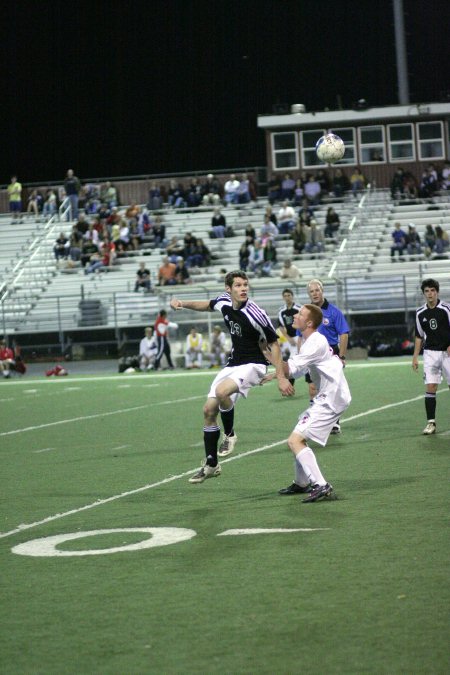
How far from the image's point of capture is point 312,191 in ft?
130

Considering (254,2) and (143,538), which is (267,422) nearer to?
(143,538)

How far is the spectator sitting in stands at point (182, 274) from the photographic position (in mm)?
34297

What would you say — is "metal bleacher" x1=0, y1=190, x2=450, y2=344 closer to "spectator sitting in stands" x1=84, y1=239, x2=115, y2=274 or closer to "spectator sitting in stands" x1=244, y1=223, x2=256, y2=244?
"spectator sitting in stands" x1=84, y1=239, x2=115, y2=274

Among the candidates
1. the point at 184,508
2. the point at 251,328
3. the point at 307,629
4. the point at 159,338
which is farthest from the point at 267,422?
the point at 159,338

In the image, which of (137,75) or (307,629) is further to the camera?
(137,75)

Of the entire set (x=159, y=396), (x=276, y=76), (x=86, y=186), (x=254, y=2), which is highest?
(x=254, y=2)

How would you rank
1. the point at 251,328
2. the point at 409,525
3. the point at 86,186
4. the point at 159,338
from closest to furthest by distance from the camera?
the point at 409,525
the point at 251,328
the point at 159,338
the point at 86,186

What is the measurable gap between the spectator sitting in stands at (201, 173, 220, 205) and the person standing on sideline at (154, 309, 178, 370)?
36.7 feet

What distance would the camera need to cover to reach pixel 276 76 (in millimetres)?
47812

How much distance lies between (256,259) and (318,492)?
87.7ft

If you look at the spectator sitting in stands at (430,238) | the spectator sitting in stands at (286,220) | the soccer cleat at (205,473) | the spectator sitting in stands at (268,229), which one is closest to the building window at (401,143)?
the spectator sitting in stands at (286,220)

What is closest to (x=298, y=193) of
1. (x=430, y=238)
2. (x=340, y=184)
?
(x=340, y=184)

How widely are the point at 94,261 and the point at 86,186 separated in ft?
21.4

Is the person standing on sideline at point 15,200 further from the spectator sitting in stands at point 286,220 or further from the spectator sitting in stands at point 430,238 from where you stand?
the spectator sitting in stands at point 430,238
